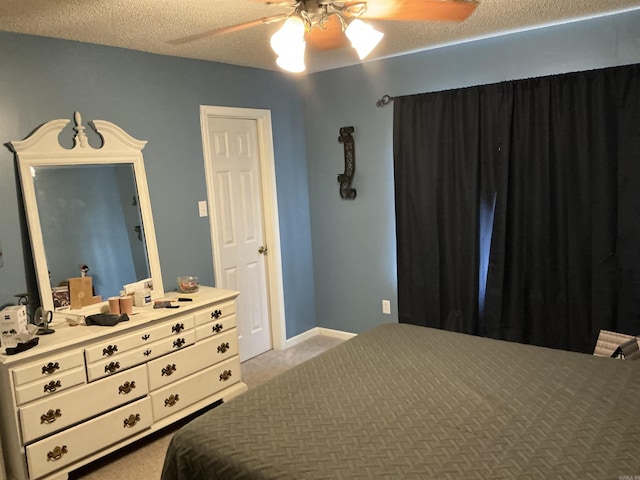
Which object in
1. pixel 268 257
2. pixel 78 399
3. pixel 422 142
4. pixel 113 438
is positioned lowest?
pixel 113 438

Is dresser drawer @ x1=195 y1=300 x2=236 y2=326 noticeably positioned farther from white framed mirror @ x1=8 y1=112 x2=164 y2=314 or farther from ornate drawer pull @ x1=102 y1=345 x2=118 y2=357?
ornate drawer pull @ x1=102 y1=345 x2=118 y2=357

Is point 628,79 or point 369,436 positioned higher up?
point 628,79

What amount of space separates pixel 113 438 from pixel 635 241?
3.24m

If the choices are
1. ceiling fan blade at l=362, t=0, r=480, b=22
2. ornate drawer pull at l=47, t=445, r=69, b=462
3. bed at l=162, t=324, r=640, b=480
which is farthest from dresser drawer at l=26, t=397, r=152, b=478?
ceiling fan blade at l=362, t=0, r=480, b=22

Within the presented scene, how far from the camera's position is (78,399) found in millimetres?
2562

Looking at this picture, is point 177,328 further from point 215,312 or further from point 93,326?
point 93,326

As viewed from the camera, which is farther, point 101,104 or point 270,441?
point 101,104

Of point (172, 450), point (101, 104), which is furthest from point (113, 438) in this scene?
point (101, 104)

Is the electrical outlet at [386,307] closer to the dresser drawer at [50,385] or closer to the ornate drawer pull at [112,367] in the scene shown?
the ornate drawer pull at [112,367]

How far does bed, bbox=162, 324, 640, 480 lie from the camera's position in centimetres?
154

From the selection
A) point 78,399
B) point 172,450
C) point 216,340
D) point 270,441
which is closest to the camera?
point 270,441

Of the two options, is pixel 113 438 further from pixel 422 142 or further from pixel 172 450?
pixel 422 142

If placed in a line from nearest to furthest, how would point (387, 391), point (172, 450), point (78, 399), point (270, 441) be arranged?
1. point (270, 441)
2. point (172, 450)
3. point (387, 391)
4. point (78, 399)

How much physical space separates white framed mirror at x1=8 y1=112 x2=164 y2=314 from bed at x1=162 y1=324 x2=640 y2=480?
1.46m
